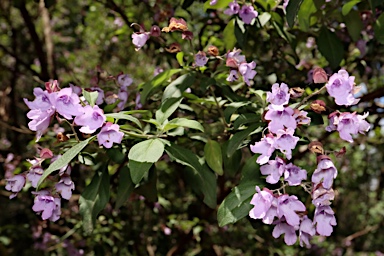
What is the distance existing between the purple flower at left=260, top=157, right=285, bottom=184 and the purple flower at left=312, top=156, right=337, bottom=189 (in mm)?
71

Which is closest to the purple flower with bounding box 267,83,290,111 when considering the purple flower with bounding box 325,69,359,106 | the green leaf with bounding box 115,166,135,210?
the purple flower with bounding box 325,69,359,106

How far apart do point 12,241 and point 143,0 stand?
60.5 inches

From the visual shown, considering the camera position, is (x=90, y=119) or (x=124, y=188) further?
(x=124, y=188)

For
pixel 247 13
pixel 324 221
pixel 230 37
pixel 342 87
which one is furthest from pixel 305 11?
pixel 324 221

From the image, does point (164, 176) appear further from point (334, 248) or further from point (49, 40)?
point (334, 248)

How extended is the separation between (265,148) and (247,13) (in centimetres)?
56

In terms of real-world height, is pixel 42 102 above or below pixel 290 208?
above

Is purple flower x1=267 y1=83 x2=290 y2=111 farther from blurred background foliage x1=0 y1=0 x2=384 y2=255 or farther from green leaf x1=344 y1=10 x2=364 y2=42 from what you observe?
green leaf x1=344 y1=10 x2=364 y2=42

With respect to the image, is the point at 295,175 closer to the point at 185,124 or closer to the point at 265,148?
the point at 265,148

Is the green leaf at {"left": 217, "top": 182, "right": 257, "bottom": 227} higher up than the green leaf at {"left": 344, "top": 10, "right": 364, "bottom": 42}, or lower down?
lower down

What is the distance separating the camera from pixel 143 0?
2.23 metres

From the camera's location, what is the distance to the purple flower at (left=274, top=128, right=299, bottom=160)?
0.98 meters

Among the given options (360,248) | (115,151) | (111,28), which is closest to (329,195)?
(115,151)

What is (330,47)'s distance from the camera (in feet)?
5.11
